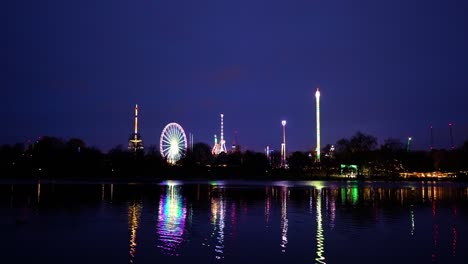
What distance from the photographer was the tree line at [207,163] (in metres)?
138

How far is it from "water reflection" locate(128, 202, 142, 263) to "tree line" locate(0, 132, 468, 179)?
309ft

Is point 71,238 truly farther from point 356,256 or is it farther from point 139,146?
point 139,146

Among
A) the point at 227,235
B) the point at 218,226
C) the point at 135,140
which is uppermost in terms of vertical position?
the point at 135,140

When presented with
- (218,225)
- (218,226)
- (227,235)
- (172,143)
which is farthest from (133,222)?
(172,143)

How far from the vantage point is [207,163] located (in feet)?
614

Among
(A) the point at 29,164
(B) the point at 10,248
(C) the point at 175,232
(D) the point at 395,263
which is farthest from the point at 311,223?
(A) the point at 29,164

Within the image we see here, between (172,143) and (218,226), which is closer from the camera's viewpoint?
(218,226)

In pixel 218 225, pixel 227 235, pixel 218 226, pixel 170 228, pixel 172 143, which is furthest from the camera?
pixel 172 143

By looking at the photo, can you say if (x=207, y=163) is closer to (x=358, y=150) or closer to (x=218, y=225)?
(x=358, y=150)

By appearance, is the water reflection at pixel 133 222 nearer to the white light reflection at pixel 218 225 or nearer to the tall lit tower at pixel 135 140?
the white light reflection at pixel 218 225

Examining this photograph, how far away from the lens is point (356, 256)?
21.1m

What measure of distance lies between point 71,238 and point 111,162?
128 metres

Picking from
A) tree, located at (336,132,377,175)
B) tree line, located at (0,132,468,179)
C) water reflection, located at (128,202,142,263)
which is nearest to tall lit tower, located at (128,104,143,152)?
tree line, located at (0,132,468,179)

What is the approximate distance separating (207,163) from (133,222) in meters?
156
